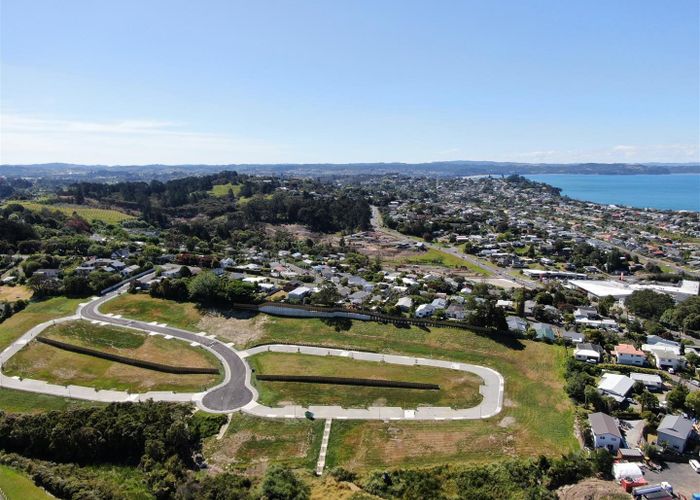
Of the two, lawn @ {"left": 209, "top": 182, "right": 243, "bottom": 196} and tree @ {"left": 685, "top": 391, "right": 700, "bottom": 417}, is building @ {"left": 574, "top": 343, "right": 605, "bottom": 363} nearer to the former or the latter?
tree @ {"left": 685, "top": 391, "right": 700, "bottom": 417}

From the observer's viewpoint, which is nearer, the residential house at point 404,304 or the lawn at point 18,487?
the lawn at point 18,487

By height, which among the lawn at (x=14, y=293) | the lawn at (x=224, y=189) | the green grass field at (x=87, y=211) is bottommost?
the lawn at (x=14, y=293)

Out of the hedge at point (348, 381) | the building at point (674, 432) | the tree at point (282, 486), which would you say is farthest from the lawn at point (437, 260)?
the tree at point (282, 486)

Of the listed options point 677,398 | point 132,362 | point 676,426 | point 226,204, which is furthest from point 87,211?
point 676,426

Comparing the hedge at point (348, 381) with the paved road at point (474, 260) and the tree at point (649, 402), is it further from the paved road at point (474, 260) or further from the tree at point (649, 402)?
the paved road at point (474, 260)

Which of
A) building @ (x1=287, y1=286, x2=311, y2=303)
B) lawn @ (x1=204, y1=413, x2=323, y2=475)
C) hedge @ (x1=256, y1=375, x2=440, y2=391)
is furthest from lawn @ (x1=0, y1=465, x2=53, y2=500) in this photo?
building @ (x1=287, y1=286, x2=311, y2=303)

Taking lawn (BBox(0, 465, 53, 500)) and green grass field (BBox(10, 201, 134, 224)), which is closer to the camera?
lawn (BBox(0, 465, 53, 500))

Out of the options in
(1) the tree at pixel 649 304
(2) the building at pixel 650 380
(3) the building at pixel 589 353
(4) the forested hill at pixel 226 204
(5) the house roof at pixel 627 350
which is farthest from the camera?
(4) the forested hill at pixel 226 204
